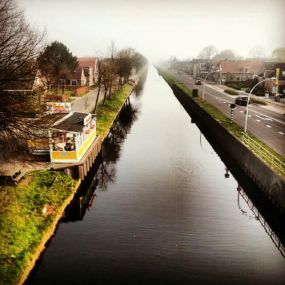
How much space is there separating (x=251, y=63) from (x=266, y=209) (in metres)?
107

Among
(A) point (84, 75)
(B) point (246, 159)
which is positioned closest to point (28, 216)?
(B) point (246, 159)

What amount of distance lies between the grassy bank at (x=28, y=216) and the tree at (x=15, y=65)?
4.32 m

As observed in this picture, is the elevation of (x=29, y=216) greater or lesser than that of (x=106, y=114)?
lesser

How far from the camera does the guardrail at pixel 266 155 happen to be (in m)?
24.9

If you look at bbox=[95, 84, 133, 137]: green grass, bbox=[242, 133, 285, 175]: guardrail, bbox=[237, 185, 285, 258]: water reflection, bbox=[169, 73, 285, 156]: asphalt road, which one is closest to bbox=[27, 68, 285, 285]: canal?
bbox=[237, 185, 285, 258]: water reflection

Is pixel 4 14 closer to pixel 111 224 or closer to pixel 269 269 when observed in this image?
pixel 111 224

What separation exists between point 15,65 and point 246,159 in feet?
70.8

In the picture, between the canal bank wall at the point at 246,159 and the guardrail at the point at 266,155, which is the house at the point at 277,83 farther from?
the guardrail at the point at 266,155

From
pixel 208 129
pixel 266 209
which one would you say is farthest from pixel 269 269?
pixel 208 129

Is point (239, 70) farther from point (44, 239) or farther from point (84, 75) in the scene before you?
point (44, 239)

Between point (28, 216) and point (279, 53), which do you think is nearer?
point (28, 216)

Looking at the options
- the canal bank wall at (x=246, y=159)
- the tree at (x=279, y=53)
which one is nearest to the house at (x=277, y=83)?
the canal bank wall at (x=246, y=159)

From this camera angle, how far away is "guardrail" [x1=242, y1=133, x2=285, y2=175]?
81.8 feet

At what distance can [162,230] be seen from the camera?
21.5 m
